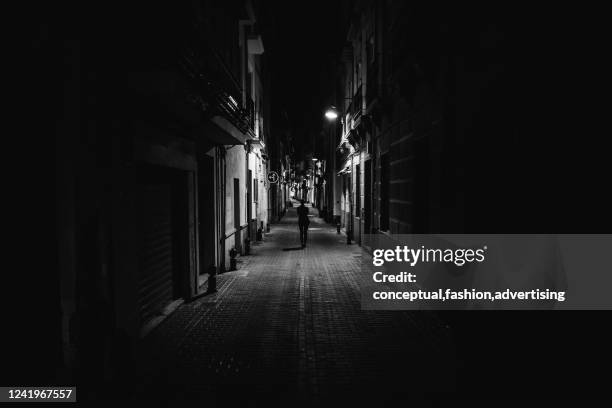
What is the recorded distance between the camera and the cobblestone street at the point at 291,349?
16.2 ft

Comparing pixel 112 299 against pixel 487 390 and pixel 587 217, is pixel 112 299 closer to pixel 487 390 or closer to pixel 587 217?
pixel 487 390

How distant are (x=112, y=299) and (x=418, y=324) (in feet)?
16.9

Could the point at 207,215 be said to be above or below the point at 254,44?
below

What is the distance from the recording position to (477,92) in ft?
20.5

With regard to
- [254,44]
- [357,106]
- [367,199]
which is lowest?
[367,199]

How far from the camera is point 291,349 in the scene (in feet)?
20.2

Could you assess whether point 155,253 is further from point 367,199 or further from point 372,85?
point 367,199

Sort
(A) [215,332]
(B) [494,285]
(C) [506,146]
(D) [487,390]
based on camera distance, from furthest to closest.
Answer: (A) [215,332] → (B) [494,285] → (C) [506,146] → (D) [487,390]

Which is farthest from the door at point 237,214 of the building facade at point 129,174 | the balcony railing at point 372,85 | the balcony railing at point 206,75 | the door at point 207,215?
the balcony railing at point 372,85

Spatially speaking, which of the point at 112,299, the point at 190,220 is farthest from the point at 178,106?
the point at 112,299

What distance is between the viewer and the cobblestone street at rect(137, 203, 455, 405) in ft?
16.2

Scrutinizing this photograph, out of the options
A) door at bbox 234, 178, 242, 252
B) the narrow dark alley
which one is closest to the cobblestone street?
the narrow dark alley

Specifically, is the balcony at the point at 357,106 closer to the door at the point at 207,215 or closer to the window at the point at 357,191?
the window at the point at 357,191

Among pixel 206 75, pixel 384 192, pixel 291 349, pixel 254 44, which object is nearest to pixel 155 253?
pixel 291 349
